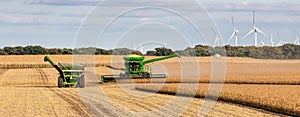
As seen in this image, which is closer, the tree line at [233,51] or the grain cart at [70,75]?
the grain cart at [70,75]

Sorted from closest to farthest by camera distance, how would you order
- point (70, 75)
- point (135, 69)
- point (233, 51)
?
point (70, 75) < point (135, 69) < point (233, 51)

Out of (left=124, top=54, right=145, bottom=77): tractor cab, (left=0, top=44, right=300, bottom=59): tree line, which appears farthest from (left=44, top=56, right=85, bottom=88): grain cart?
(left=0, top=44, right=300, bottom=59): tree line

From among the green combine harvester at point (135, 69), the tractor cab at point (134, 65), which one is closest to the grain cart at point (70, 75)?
the green combine harvester at point (135, 69)

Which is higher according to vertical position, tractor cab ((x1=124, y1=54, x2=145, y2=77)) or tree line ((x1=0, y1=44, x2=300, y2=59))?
tree line ((x1=0, y1=44, x2=300, y2=59))

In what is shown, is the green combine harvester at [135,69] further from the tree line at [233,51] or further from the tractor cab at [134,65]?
the tree line at [233,51]

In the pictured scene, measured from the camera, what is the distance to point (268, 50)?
121m

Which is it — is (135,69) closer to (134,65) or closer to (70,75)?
(134,65)

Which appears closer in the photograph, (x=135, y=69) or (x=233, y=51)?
(x=135, y=69)

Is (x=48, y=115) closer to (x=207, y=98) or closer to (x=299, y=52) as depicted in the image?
(x=207, y=98)

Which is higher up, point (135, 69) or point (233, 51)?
point (233, 51)

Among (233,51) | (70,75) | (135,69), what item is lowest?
(70,75)

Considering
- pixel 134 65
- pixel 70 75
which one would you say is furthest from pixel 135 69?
pixel 70 75

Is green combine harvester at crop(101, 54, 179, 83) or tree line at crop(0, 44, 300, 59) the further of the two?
tree line at crop(0, 44, 300, 59)

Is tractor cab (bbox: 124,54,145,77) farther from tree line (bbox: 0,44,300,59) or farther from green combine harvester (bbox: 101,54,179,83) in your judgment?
tree line (bbox: 0,44,300,59)
